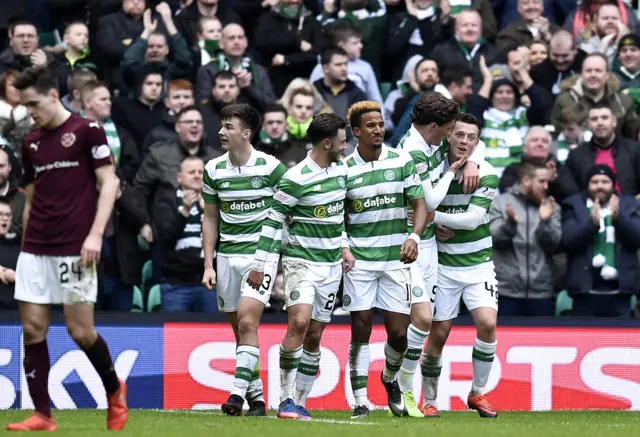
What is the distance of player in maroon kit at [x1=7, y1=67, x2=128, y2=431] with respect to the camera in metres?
9.41

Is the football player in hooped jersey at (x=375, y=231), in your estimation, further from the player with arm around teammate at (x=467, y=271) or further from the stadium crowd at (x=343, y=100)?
the stadium crowd at (x=343, y=100)

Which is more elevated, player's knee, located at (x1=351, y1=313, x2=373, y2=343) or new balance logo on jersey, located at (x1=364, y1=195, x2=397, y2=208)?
new balance logo on jersey, located at (x1=364, y1=195, x2=397, y2=208)

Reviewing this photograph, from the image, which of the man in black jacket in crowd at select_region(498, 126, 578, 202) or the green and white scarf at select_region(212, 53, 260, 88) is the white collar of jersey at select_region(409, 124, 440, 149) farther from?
the green and white scarf at select_region(212, 53, 260, 88)

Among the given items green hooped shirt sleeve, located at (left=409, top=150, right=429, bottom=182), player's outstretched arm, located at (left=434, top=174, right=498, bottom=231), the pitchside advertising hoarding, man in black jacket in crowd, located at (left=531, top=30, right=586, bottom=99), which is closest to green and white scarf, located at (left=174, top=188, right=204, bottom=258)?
the pitchside advertising hoarding

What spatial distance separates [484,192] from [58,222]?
4430 mm

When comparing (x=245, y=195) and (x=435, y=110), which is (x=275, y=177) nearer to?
(x=245, y=195)

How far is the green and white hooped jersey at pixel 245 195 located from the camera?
12023 mm

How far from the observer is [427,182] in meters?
12.1

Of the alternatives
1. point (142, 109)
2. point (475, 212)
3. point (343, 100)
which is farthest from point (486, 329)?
point (142, 109)

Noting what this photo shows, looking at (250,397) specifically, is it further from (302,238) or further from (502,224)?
(502,224)

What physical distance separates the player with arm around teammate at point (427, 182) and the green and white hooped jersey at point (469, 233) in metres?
0.11

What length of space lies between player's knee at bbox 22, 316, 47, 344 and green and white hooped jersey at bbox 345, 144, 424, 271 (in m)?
3.26

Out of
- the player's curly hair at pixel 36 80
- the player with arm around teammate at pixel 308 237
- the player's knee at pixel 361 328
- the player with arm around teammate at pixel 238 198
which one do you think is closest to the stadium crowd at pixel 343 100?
the player with arm around teammate at pixel 238 198

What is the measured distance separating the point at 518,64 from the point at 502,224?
301 centimetres
